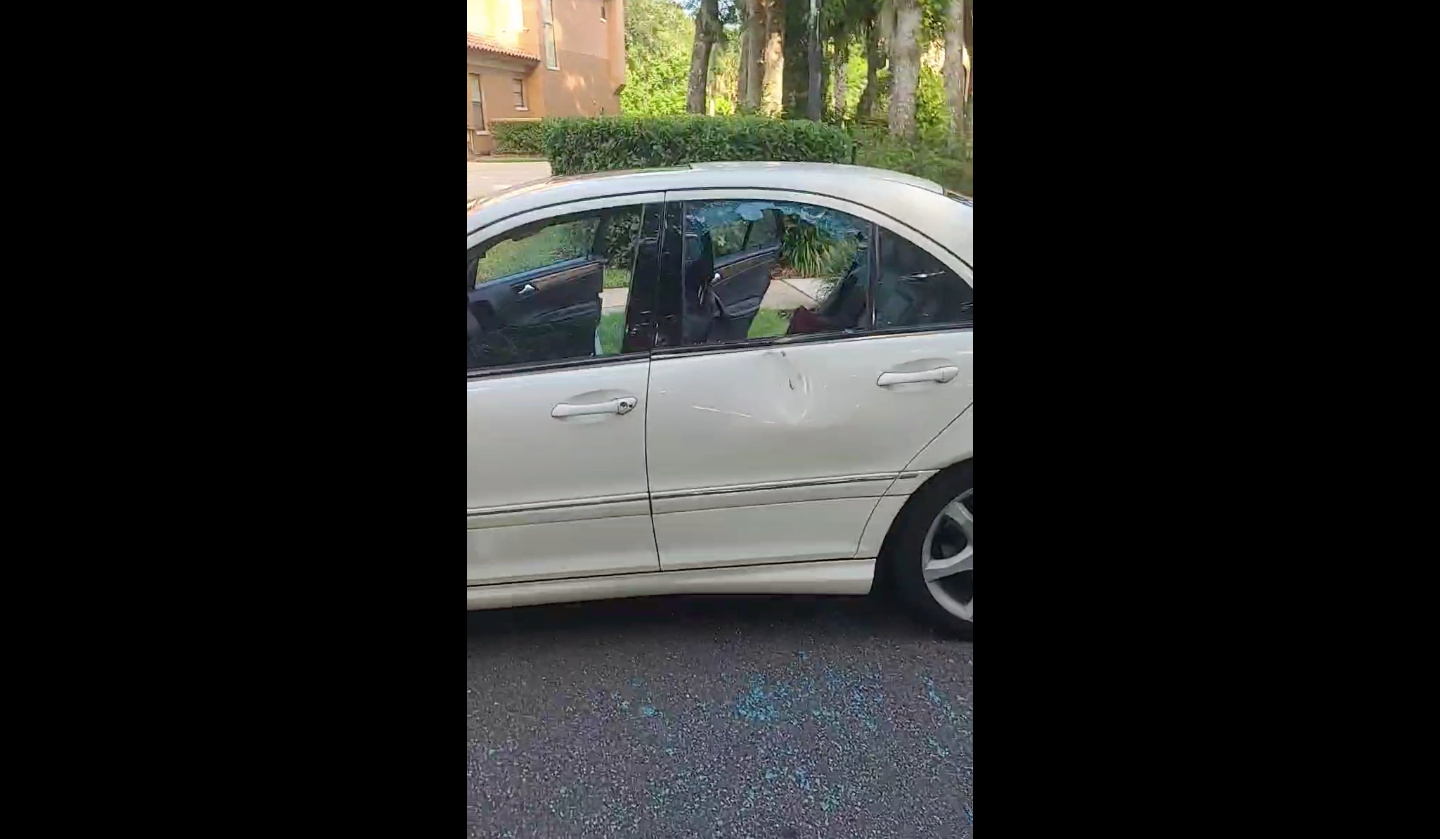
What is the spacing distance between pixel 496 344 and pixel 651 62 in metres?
1.13

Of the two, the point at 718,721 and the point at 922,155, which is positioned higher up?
the point at 922,155

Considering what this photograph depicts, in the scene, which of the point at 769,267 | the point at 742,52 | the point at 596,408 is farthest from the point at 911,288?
the point at 742,52

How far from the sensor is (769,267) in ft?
7.07

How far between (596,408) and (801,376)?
48 cm

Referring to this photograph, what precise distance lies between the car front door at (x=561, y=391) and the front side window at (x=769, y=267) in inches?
4.5

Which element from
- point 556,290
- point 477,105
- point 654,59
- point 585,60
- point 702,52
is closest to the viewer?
point 477,105

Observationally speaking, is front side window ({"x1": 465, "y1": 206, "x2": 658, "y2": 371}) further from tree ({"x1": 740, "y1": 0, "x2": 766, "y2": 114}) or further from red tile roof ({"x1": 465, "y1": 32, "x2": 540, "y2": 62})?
tree ({"x1": 740, "y1": 0, "x2": 766, "y2": 114})

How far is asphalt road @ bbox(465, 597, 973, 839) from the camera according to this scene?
1.83 metres

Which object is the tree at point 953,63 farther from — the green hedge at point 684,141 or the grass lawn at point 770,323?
the grass lawn at point 770,323

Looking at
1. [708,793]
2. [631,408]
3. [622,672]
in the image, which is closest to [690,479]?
[631,408]

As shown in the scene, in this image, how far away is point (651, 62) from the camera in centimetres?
A: 275

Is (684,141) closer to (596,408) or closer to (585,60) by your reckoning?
(585,60)
